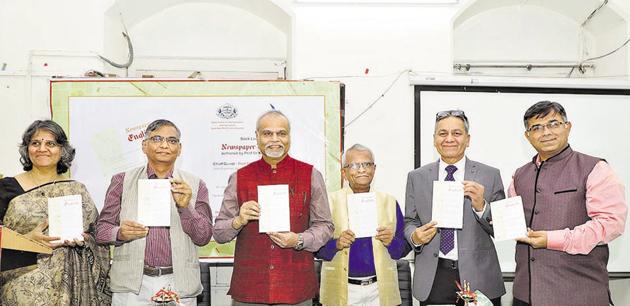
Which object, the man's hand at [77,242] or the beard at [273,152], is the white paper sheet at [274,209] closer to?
the beard at [273,152]

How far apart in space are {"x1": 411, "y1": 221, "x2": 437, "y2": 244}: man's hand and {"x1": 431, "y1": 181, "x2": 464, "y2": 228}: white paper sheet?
0.04 m

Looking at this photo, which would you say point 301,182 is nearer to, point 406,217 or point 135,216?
point 406,217

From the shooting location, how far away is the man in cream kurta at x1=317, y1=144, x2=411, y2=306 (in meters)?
3.29

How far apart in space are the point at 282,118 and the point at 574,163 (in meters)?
1.55

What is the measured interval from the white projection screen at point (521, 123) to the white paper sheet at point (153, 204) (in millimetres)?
2862

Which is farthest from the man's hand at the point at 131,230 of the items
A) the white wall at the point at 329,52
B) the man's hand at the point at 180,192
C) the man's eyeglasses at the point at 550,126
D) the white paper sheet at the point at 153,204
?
the white wall at the point at 329,52

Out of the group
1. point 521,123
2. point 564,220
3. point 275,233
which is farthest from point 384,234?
point 521,123

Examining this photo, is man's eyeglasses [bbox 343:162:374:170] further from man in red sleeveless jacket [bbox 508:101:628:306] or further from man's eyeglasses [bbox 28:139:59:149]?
man's eyeglasses [bbox 28:139:59:149]

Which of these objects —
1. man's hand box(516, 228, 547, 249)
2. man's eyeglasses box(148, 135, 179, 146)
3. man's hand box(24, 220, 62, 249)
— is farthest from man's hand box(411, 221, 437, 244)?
man's hand box(24, 220, 62, 249)

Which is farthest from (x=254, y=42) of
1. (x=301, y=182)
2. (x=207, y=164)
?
(x=301, y=182)

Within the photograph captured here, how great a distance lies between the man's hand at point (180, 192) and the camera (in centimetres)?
301

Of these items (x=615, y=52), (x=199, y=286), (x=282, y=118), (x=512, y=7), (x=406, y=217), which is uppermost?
(x=512, y=7)

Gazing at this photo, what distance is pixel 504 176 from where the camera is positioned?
5234 millimetres

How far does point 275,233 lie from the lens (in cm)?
296
